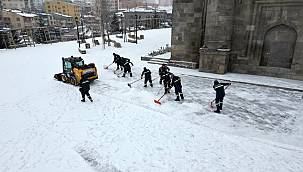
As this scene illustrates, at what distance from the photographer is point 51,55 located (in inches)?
843

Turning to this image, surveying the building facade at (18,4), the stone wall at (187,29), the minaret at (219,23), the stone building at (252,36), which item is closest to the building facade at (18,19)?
the stone wall at (187,29)

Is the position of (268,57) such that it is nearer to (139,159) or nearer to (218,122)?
(218,122)

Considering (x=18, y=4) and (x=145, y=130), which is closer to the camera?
(x=145, y=130)

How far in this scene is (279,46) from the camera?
1366 cm

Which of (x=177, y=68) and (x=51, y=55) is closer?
(x=177, y=68)

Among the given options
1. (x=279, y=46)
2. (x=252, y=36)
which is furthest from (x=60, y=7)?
(x=279, y=46)

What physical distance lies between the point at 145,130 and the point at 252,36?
11.1m

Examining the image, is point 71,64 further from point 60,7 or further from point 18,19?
point 60,7

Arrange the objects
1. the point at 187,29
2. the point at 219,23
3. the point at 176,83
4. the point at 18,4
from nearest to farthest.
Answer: the point at 176,83
the point at 219,23
the point at 187,29
the point at 18,4

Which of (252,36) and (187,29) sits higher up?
(187,29)

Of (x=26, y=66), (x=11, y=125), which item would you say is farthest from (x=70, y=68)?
(x=26, y=66)

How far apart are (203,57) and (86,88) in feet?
29.4

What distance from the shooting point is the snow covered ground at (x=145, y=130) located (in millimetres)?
5797

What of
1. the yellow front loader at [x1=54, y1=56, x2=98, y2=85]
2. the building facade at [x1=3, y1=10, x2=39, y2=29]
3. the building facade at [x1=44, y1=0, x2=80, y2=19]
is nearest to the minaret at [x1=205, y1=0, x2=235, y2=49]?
the yellow front loader at [x1=54, y1=56, x2=98, y2=85]
